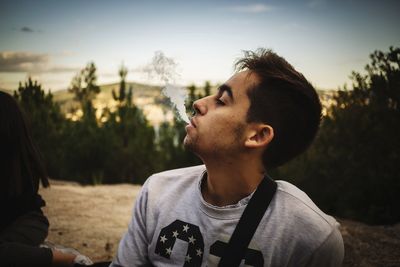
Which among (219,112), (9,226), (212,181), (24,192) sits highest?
(219,112)

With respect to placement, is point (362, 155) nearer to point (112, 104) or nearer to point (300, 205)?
point (300, 205)

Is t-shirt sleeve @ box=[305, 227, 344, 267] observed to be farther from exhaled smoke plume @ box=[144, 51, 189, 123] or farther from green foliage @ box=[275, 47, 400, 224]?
green foliage @ box=[275, 47, 400, 224]

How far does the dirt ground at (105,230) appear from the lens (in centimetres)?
365

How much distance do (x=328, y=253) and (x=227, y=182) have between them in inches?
22.5

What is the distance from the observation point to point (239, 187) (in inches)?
68.3

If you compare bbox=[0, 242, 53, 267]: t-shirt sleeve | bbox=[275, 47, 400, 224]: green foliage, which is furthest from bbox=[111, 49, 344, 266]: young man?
bbox=[275, 47, 400, 224]: green foliage

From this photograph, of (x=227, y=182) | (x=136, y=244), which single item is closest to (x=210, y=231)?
(x=227, y=182)

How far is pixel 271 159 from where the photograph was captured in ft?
6.12

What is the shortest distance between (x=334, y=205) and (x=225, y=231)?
5.15 meters

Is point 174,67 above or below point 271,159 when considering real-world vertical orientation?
above

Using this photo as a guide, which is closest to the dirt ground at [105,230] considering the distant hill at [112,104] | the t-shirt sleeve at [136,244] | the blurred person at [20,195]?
the blurred person at [20,195]

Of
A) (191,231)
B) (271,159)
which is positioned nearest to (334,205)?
(271,159)

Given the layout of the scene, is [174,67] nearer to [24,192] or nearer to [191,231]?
[191,231]

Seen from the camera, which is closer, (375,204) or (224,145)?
(224,145)
